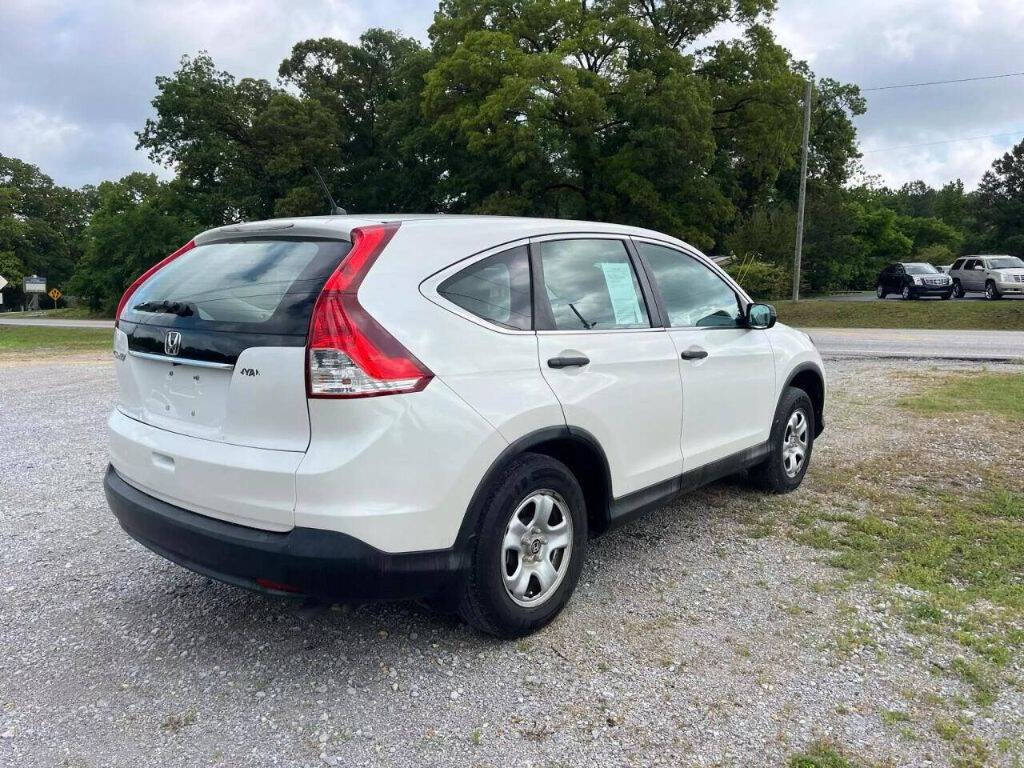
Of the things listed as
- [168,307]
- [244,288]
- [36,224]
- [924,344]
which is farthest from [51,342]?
[36,224]

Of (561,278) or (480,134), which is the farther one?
(480,134)

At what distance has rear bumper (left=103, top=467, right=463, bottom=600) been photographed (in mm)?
2545

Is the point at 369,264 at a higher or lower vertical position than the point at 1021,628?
higher

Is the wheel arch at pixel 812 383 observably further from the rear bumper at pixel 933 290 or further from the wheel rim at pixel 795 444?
the rear bumper at pixel 933 290

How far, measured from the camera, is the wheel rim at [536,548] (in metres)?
3.02

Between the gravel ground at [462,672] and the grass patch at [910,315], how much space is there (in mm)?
22582

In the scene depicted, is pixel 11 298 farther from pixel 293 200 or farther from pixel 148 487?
pixel 148 487

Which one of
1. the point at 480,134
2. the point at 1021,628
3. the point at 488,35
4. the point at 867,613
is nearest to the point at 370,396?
the point at 867,613

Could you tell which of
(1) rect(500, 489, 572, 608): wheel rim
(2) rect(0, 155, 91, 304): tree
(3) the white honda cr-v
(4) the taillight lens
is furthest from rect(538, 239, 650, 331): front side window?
(2) rect(0, 155, 91, 304): tree

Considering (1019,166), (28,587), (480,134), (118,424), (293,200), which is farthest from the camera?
(1019,166)

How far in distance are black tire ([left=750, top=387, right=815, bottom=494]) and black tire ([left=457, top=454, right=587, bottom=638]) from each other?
2.09m

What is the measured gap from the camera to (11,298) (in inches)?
3280

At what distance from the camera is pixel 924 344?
634 inches

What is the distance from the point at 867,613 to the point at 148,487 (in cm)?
309
